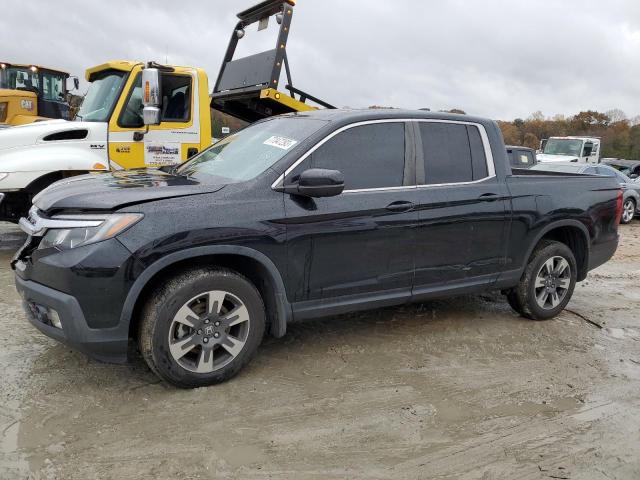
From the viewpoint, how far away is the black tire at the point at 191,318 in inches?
129

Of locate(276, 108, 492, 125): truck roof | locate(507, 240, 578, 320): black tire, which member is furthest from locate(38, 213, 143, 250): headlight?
locate(507, 240, 578, 320): black tire

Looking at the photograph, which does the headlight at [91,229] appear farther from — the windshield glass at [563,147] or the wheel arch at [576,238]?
the windshield glass at [563,147]

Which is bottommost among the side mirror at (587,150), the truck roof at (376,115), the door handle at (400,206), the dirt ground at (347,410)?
the dirt ground at (347,410)

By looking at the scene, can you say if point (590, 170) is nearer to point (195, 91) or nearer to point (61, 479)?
point (195, 91)

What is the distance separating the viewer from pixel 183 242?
3281mm

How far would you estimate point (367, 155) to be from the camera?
160 inches

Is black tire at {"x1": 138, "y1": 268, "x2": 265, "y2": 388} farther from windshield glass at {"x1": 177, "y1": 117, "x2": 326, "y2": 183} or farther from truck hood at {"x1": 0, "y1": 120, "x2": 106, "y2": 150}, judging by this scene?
truck hood at {"x1": 0, "y1": 120, "x2": 106, "y2": 150}

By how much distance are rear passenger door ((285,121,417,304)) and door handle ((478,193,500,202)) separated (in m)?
0.69

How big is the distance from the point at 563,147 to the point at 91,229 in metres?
23.5

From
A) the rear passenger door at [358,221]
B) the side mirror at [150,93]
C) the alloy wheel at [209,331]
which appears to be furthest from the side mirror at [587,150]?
the alloy wheel at [209,331]

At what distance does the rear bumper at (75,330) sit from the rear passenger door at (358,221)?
1.12 metres

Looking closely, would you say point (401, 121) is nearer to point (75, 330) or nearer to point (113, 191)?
point (113, 191)

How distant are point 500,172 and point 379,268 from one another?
152cm

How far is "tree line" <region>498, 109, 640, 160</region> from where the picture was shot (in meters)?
49.2
